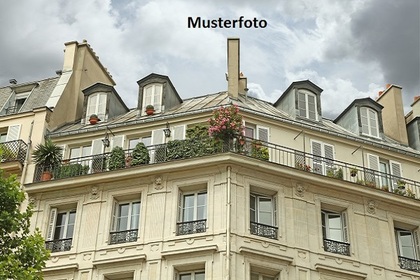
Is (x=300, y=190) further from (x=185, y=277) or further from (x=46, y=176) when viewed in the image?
(x=46, y=176)

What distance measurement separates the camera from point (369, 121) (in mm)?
24875

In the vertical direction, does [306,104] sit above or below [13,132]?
above

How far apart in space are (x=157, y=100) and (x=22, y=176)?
5.05m

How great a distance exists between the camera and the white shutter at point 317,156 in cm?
2165

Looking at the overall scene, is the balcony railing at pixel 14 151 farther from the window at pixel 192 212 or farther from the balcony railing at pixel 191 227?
the balcony railing at pixel 191 227

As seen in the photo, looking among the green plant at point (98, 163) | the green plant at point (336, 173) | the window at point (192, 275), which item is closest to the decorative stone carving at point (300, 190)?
the green plant at point (336, 173)

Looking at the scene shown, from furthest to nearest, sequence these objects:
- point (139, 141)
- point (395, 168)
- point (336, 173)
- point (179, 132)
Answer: point (395, 168) < point (139, 141) < point (179, 132) < point (336, 173)

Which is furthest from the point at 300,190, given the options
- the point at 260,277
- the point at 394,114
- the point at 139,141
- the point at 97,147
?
the point at 394,114

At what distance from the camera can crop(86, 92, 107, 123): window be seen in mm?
24984

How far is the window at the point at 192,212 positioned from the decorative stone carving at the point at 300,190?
251 centimetres

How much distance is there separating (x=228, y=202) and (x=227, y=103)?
492 cm

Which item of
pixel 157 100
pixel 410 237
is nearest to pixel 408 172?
pixel 410 237

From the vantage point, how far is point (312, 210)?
66.5 ft

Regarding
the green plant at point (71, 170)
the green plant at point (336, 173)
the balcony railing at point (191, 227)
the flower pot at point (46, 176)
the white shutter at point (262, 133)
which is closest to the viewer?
the balcony railing at point (191, 227)
